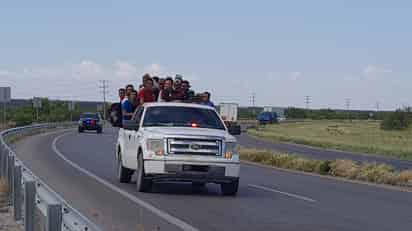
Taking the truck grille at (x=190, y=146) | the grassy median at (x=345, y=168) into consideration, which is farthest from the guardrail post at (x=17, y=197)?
the grassy median at (x=345, y=168)

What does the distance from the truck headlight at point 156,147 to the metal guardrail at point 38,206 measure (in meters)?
2.69

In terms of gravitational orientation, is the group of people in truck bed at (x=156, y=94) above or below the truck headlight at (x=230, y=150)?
above

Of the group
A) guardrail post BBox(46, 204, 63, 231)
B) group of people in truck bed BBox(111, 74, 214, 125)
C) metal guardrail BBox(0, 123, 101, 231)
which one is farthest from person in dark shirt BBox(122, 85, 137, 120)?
guardrail post BBox(46, 204, 63, 231)

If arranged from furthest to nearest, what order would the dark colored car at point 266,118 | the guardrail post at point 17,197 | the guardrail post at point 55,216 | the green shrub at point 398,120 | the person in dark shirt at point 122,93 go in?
the dark colored car at point 266,118
the green shrub at point 398,120
the person in dark shirt at point 122,93
the guardrail post at point 17,197
the guardrail post at point 55,216

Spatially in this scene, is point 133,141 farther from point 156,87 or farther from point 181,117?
point 156,87

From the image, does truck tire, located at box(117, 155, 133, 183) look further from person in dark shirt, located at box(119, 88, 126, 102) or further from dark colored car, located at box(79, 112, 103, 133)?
dark colored car, located at box(79, 112, 103, 133)

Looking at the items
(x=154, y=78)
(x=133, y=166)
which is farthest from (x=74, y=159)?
(x=133, y=166)

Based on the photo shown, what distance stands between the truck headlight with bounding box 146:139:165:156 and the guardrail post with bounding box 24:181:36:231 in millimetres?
5904

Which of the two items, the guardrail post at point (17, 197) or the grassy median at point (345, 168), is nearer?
the guardrail post at point (17, 197)

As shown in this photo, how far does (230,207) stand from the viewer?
1436cm

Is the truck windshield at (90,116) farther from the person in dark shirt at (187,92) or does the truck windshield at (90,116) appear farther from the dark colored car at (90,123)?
the person in dark shirt at (187,92)

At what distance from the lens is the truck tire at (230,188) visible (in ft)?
53.0

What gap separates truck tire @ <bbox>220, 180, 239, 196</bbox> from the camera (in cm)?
1616

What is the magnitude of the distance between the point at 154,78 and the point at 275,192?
4.43 metres
